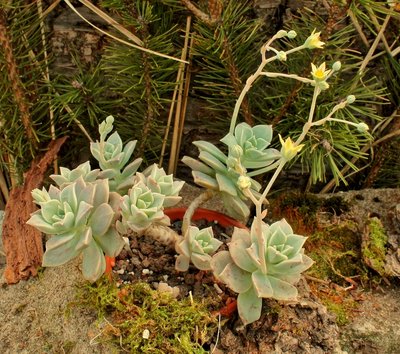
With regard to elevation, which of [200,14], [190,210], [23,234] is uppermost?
[200,14]

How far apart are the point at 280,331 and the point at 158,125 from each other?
520 millimetres

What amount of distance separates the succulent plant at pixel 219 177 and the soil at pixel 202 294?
0.44ft

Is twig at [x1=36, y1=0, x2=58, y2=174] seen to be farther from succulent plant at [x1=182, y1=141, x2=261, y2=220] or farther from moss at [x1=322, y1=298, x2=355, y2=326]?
moss at [x1=322, y1=298, x2=355, y2=326]

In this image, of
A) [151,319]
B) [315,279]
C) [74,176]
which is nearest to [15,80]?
[74,176]

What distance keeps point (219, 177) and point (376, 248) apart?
1.11ft

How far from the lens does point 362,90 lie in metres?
1.20

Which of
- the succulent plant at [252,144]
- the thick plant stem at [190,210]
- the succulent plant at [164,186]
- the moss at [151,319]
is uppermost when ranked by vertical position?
the succulent plant at [252,144]

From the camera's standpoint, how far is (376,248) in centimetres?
Result: 113

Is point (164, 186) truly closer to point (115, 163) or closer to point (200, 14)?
point (115, 163)

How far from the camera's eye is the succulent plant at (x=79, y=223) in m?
0.88

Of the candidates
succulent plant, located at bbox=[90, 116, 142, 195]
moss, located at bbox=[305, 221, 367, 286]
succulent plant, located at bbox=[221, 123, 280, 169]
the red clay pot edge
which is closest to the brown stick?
succulent plant, located at bbox=[90, 116, 142, 195]

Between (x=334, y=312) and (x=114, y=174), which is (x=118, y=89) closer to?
(x=114, y=174)

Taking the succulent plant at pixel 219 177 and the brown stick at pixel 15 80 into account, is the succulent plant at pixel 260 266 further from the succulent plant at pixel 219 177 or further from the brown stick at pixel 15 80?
the brown stick at pixel 15 80

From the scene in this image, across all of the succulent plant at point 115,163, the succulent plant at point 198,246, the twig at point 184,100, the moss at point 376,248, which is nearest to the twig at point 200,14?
the twig at point 184,100
